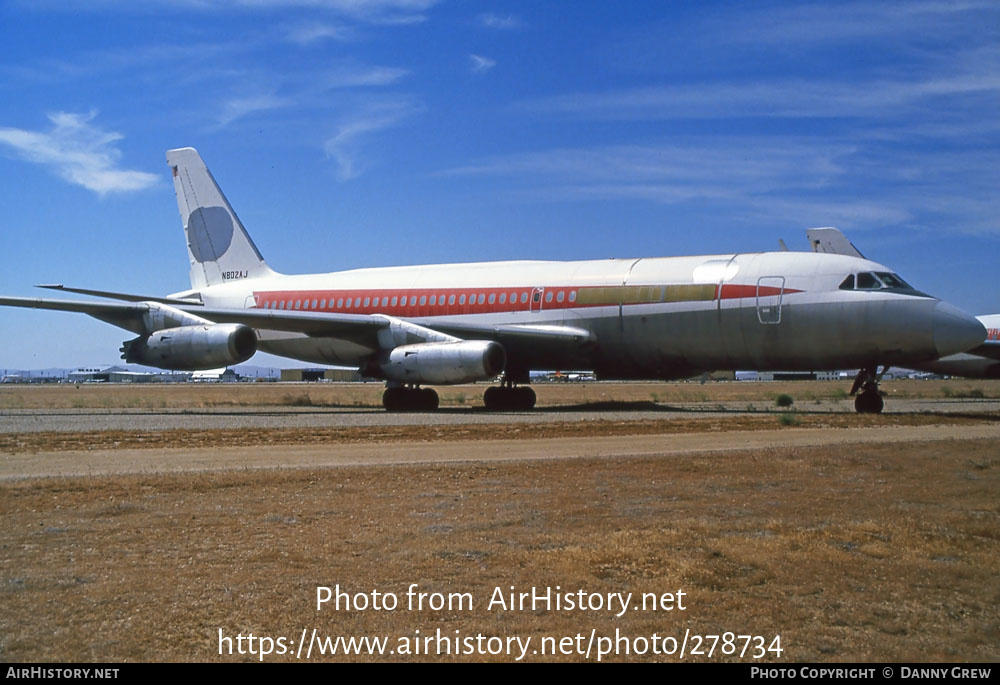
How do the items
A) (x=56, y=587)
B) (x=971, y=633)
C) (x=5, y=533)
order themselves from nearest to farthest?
(x=971, y=633) → (x=56, y=587) → (x=5, y=533)

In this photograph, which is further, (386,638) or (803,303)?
(803,303)

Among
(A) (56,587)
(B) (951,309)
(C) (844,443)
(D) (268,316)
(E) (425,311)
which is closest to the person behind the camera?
(A) (56,587)

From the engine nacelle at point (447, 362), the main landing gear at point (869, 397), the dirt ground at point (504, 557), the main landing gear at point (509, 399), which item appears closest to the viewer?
the dirt ground at point (504, 557)

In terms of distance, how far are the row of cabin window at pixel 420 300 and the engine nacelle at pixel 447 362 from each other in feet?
10.2

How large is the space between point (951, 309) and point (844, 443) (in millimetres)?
8864

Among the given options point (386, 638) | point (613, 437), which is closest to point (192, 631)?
point (386, 638)

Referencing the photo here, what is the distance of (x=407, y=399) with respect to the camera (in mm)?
27688

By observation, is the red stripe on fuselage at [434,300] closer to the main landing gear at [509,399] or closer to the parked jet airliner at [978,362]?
the main landing gear at [509,399]

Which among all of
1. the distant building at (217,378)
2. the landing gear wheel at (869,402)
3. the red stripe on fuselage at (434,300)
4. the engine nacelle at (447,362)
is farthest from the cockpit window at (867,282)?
the distant building at (217,378)

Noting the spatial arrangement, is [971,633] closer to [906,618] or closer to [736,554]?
[906,618]

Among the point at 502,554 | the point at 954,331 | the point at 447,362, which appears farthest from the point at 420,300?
the point at 502,554

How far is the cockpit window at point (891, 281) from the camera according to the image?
23094mm

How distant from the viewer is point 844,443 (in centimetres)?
1552

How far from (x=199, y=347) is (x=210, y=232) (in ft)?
37.0
